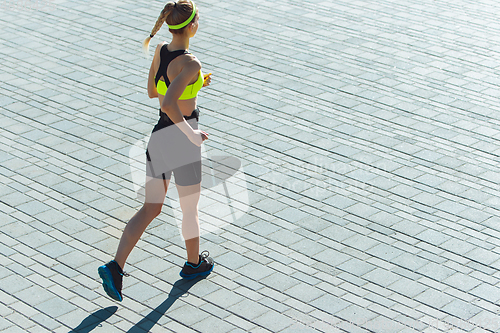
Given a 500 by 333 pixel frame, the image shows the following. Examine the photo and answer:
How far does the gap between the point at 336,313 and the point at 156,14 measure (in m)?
8.18

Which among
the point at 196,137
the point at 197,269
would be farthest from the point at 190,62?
the point at 197,269

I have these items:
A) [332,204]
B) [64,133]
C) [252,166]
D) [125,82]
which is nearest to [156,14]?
[125,82]

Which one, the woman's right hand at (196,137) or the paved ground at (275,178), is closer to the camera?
the woman's right hand at (196,137)

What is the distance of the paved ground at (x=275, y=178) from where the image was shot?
4.76 m

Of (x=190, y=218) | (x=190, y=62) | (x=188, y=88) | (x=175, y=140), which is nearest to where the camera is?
(x=190, y=62)

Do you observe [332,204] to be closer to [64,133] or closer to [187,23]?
[187,23]

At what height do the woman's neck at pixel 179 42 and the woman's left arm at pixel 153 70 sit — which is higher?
the woman's neck at pixel 179 42

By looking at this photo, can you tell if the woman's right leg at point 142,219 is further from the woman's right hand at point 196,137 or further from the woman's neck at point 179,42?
the woman's neck at point 179,42

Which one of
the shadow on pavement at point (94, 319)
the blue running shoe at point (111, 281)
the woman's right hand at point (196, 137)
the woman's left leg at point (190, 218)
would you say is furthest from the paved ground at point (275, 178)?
the woman's right hand at point (196, 137)

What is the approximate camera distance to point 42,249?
5.34m

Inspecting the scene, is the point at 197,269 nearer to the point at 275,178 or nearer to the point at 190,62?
the point at 190,62

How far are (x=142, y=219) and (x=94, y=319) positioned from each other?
2.63 ft

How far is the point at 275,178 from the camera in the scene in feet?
21.3

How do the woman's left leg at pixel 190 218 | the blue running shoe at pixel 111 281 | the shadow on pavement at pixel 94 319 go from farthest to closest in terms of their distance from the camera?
the woman's left leg at pixel 190 218
the blue running shoe at pixel 111 281
the shadow on pavement at pixel 94 319
